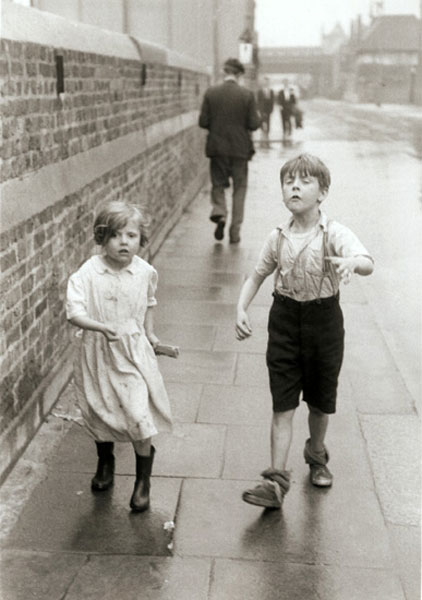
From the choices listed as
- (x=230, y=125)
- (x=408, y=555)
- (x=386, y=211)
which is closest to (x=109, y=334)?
(x=408, y=555)

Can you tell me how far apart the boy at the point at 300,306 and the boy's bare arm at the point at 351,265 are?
0.28 ft

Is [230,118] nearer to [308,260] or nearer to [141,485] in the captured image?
[308,260]

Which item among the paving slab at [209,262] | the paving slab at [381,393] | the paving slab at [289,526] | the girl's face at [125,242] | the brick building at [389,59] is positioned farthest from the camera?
the brick building at [389,59]

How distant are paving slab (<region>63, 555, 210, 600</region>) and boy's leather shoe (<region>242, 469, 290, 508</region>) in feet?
1.48

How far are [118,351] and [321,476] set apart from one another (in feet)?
3.86

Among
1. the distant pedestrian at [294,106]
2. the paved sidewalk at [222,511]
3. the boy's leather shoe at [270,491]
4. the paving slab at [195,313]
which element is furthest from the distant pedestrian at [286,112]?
the boy's leather shoe at [270,491]

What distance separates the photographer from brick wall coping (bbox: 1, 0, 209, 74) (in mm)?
4504

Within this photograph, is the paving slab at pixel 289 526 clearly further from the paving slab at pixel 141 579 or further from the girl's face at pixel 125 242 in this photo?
the girl's face at pixel 125 242

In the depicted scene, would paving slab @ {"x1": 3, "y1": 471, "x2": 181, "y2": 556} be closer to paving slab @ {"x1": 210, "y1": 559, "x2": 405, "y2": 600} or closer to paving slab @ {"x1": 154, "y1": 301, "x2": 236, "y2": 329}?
paving slab @ {"x1": 210, "y1": 559, "x2": 405, "y2": 600}

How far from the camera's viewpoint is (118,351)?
3920 mm

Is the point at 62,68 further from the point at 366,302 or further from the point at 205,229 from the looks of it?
the point at 205,229

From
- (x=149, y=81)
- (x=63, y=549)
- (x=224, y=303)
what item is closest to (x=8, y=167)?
(x=63, y=549)

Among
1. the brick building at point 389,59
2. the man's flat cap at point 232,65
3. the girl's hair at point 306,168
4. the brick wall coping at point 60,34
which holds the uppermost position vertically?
the brick wall coping at point 60,34

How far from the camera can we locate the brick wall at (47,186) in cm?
442
